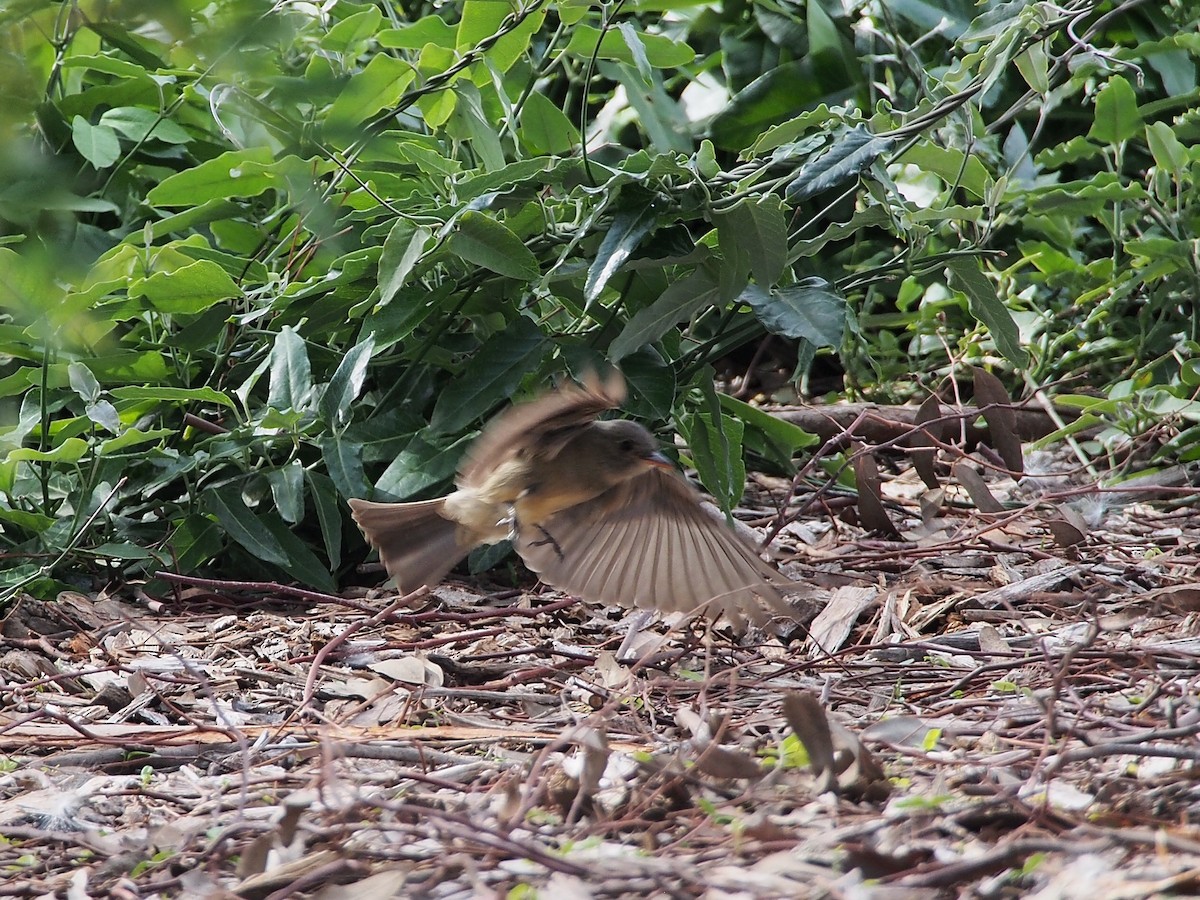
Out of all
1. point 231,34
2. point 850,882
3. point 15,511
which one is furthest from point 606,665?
point 231,34

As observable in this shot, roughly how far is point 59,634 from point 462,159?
1.98m

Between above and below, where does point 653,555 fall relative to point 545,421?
below

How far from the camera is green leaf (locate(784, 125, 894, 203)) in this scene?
318 centimetres

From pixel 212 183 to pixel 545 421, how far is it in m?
1.62

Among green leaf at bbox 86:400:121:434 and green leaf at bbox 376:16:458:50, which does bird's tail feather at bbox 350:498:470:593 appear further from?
green leaf at bbox 376:16:458:50

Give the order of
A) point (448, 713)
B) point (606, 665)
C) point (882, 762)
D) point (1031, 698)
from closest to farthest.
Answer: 1. point (882, 762)
2. point (1031, 698)
3. point (448, 713)
4. point (606, 665)

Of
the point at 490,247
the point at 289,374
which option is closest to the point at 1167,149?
the point at 490,247

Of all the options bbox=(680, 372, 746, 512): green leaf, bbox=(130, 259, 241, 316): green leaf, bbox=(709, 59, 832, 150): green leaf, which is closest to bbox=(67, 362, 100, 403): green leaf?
bbox=(130, 259, 241, 316): green leaf

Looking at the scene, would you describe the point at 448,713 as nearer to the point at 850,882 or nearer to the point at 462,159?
the point at 850,882

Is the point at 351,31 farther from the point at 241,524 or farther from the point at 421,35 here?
the point at 241,524

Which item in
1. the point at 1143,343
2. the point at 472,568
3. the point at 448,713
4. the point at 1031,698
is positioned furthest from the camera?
the point at 1143,343

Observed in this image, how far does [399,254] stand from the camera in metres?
3.42

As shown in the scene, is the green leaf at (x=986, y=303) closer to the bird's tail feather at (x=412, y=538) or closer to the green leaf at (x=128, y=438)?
the bird's tail feather at (x=412, y=538)

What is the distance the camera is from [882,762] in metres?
2.27
